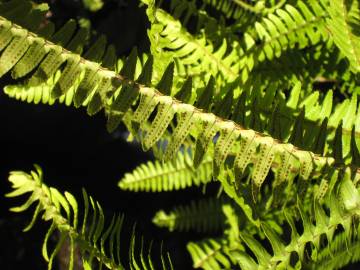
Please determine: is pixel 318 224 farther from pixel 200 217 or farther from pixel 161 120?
pixel 200 217

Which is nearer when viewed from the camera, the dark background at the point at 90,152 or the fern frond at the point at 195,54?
the fern frond at the point at 195,54

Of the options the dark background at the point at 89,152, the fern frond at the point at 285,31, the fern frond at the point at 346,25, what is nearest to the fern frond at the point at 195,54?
the fern frond at the point at 285,31

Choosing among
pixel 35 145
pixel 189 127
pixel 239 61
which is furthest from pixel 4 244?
pixel 189 127

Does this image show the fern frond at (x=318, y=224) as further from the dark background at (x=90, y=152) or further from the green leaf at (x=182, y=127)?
the dark background at (x=90, y=152)

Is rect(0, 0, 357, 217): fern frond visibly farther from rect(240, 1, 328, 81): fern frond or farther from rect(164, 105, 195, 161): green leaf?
rect(240, 1, 328, 81): fern frond

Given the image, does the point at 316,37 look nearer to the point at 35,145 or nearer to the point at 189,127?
the point at 189,127

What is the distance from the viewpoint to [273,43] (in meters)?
1.20

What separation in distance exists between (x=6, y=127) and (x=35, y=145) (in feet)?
0.44

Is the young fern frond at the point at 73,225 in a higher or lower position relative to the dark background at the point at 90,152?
higher

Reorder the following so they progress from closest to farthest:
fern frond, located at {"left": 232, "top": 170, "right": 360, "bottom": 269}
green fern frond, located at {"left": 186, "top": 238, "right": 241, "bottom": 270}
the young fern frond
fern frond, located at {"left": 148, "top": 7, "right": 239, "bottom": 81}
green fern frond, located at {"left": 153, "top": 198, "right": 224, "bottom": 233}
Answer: fern frond, located at {"left": 232, "top": 170, "right": 360, "bottom": 269} → the young fern frond → fern frond, located at {"left": 148, "top": 7, "right": 239, "bottom": 81} → green fern frond, located at {"left": 186, "top": 238, "right": 241, "bottom": 270} → green fern frond, located at {"left": 153, "top": 198, "right": 224, "bottom": 233}

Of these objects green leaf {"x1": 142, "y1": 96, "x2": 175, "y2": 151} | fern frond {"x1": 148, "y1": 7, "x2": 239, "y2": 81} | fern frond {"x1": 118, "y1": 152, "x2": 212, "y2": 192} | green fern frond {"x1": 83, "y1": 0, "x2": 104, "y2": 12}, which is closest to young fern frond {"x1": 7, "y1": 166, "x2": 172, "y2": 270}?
green leaf {"x1": 142, "y1": 96, "x2": 175, "y2": 151}

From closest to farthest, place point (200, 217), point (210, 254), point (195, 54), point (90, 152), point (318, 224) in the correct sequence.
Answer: point (318, 224)
point (195, 54)
point (210, 254)
point (200, 217)
point (90, 152)

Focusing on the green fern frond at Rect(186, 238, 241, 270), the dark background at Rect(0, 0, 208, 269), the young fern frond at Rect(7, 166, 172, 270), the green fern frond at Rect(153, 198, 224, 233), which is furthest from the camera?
the dark background at Rect(0, 0, 208, 269)

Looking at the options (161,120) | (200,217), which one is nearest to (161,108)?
(161,120)
